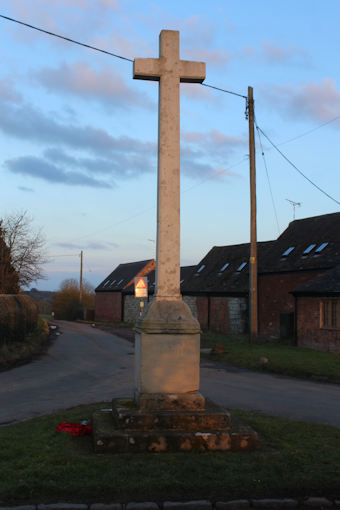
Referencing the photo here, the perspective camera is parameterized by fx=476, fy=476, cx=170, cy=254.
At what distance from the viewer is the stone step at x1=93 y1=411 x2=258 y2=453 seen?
17.9 feet

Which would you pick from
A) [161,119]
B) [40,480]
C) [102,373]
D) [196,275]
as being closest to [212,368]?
[102,373]

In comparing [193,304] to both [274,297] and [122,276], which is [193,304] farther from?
[122,276]

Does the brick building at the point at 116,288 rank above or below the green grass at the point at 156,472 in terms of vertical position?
above

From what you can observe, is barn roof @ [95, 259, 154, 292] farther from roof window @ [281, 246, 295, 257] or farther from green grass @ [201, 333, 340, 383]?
green grass @ [201, 333, 340, 383]

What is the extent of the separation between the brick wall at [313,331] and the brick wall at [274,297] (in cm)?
296

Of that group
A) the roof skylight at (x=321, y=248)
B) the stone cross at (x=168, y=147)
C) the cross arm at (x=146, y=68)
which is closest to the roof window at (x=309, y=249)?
the roof skylight at (x=321, y=248)

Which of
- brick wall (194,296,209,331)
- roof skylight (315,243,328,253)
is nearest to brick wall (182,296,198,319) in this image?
brick wall (194,296,209,331)

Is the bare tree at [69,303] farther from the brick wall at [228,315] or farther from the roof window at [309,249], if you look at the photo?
the roof window at [309,249]

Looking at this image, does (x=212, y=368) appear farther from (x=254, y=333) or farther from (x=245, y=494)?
(x=245, y=494)

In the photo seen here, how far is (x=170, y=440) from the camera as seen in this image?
5.53 m

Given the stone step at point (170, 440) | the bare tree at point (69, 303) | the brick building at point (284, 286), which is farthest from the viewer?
the bare tree at point (69, 303)

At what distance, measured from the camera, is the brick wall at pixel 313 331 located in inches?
755

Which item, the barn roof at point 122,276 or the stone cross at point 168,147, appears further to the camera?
the barn roof at point 122,276

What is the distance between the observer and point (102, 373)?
14062mm
